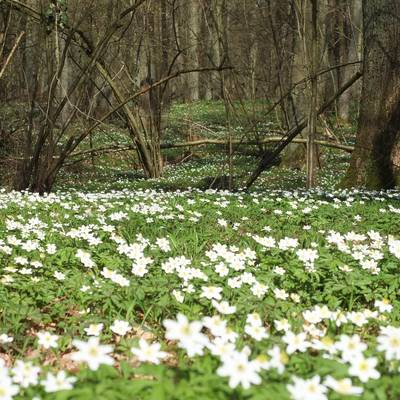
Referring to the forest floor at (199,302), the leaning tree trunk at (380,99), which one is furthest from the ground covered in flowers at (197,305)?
the leaning tree trunk at (380,99)

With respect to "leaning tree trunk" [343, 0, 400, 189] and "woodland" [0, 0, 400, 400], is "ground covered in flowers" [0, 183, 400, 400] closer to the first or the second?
"woodland" [0, 0, 400, 400]

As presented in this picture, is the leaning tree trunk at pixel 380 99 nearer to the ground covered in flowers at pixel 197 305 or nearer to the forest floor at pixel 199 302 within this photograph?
the forest floor at pixel 199 302

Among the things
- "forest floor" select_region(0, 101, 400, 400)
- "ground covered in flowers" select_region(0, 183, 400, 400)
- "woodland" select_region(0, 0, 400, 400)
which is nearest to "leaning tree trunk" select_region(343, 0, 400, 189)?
"woodland" select_region(0, 0, 400, 400)

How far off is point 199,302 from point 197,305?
0.08 metres

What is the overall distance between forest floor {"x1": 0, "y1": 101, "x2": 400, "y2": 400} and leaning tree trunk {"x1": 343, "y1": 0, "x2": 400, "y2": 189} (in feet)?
6.17

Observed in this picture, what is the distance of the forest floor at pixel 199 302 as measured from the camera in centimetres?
177

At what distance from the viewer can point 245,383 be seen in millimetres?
1653

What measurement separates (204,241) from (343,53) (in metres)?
26.7

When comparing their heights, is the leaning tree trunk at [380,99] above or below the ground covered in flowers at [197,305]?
above

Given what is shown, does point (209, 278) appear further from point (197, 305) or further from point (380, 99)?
point (380, 99)

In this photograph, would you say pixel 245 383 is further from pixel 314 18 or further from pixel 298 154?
pixel 298 154

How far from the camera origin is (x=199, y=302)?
312cm

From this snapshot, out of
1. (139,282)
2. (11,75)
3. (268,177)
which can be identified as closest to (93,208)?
(139,282)

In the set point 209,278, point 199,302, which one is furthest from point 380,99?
point 199,302
